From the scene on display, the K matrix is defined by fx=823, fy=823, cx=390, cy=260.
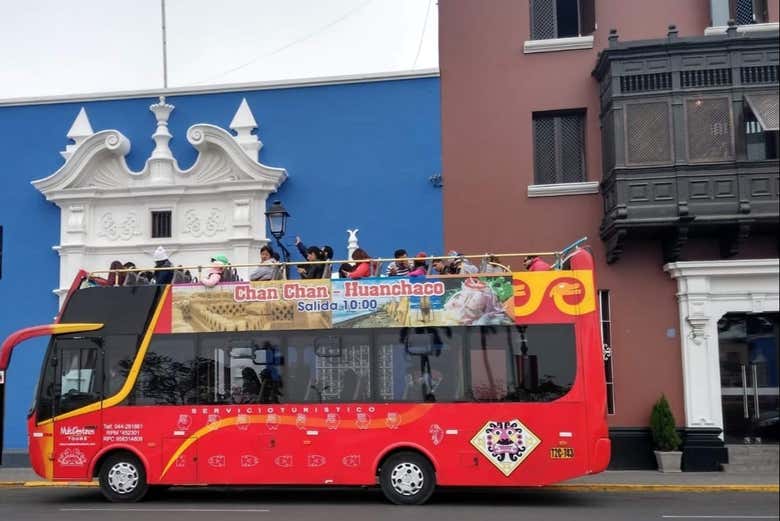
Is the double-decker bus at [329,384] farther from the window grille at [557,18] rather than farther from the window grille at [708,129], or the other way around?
the window grille at [557,18]

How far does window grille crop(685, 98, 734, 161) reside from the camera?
1529cm

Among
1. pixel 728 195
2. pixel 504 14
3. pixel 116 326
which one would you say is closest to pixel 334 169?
pixel 504 14

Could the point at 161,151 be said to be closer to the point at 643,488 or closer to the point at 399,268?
the point at 399,268

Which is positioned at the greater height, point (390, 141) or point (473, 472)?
point (390, 141)

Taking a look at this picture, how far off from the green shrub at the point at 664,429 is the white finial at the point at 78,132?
44.2 ft

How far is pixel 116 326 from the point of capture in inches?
511

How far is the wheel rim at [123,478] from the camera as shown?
42.1 feet

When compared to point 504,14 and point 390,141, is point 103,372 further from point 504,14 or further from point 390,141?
point 504,14

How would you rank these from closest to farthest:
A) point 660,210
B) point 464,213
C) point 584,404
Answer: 1. point 584,404
2. point 660,210
3. point 464,213

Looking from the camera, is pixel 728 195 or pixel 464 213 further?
pixel 464 213

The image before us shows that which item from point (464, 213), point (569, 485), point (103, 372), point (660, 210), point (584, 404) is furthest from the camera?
point (464, 213)

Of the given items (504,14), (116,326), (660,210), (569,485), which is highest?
(504,14)

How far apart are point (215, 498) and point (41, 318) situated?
7.48 metres

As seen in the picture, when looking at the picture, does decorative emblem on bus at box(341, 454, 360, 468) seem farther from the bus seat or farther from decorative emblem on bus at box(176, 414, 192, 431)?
decorative emblem on bus at box(176, 414, 192, 431)
